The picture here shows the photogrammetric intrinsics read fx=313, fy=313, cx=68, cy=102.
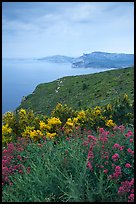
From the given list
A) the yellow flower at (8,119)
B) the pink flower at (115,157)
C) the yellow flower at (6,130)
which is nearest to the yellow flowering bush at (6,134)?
the yellow flower at (6,130)

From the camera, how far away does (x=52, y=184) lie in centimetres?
361

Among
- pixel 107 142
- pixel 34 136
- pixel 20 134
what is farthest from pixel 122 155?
pixel 20 134

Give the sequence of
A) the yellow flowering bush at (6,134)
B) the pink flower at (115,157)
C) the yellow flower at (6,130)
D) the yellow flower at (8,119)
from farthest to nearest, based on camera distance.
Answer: the yellow flower at (8,119), the yellow flower at (6,130), the yellow flowering bush at (6,134), the pink flower at (115,157)

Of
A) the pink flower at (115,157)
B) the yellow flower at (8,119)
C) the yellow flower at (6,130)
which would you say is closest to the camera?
the pink flower at (115,157)

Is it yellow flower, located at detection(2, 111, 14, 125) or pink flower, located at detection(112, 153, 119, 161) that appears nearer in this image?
pink flower, located at detection(112, 153, 119, 161)

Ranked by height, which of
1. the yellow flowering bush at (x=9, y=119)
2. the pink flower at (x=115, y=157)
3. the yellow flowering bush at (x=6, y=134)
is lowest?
Answer: the yellow flowering bush at (x=6, y=134)

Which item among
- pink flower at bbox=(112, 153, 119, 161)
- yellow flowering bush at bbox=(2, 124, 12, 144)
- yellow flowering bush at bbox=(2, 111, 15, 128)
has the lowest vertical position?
yellow flowering bush at bbox=(2, 124, 12, 144)

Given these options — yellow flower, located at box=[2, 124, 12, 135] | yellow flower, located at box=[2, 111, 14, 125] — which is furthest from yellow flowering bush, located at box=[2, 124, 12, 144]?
yellow flower, located at box=[2, 111, 14, 125]

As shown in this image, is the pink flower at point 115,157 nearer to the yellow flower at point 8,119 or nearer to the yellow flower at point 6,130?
the yellow flower at point 6,130

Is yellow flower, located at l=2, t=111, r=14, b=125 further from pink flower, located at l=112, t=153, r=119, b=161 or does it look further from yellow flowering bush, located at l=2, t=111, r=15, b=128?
pink flower, located at l=112, t=153, r=119, b=161

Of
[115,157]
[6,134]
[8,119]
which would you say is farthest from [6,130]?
[115,157]

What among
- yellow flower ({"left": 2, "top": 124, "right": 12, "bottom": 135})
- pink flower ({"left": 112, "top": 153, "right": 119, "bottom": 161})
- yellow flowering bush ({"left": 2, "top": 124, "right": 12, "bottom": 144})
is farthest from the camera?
yellow flower ({"left": 2, "top": 124, "right": 12, "bottom": 135})

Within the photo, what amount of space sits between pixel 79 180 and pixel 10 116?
5.26 meters

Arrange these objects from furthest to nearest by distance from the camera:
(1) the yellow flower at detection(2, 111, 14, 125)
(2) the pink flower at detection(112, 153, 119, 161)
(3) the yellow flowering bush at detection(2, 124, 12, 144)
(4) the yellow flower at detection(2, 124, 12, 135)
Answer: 1. (1) the yellow flower at detection(2, 111, 14, 125)
2. (4) the yellow flower at detection(2, 124, 12, 135)
3. (3) the yellow flowering bush at detection(2, 124, 12, 144)
4. (2) the pink flower at detection(112, 153, 119, 161)
